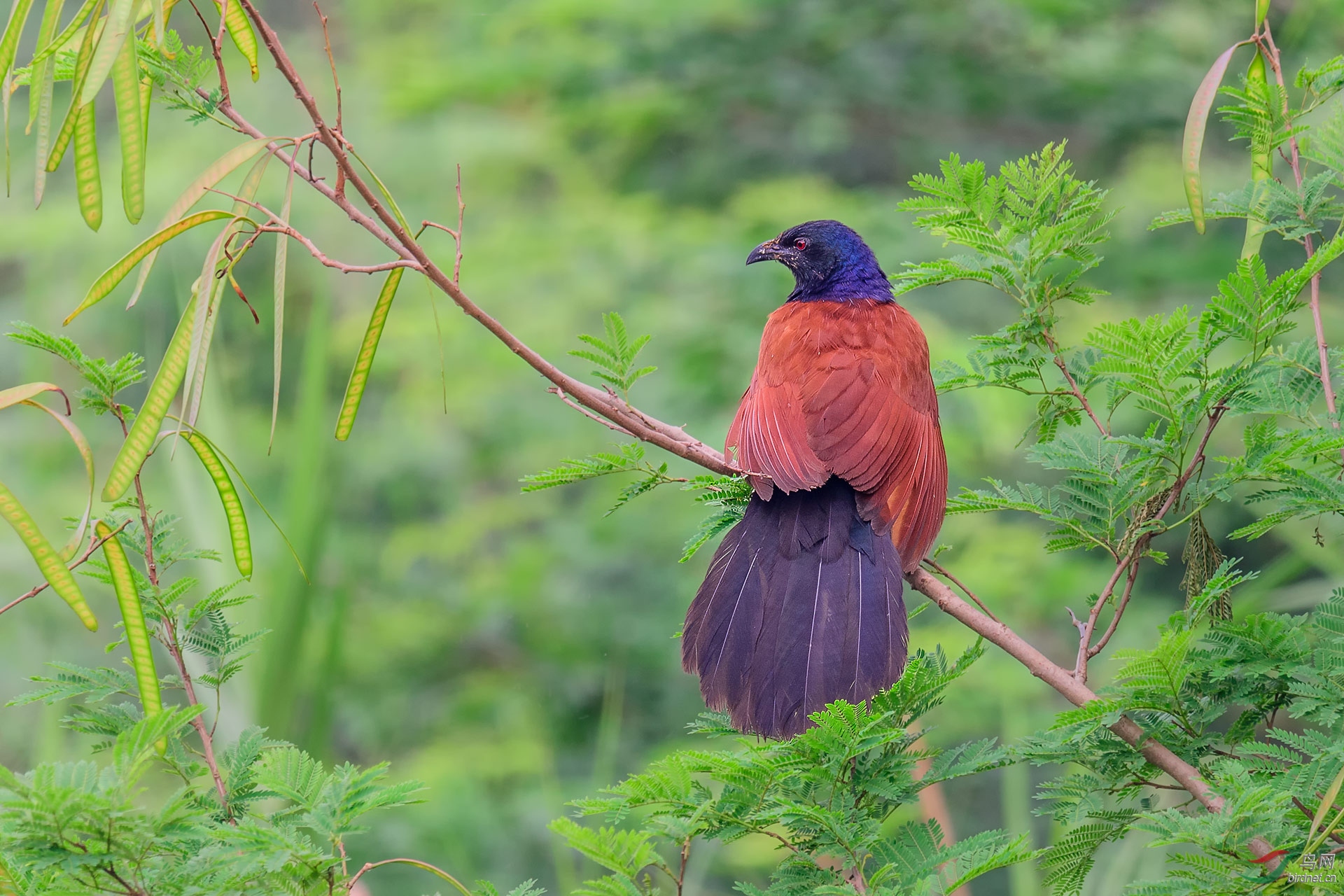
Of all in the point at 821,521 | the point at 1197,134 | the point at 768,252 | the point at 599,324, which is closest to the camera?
the point at 1197,134

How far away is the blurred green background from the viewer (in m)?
5.23

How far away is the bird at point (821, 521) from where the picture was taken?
169cm

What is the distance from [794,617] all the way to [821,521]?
272 millimetres

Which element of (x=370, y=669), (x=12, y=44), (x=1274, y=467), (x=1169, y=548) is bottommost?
(x=370, y=669)

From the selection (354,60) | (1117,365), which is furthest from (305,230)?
(1117,365)

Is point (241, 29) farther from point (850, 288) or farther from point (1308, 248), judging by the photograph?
point (850, 288)

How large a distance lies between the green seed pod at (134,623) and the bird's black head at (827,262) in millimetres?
2015

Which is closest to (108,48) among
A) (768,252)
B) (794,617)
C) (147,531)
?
(147,531)

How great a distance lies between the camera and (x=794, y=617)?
1.78 meters

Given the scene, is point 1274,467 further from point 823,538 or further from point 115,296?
point 115,296

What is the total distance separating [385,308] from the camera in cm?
127

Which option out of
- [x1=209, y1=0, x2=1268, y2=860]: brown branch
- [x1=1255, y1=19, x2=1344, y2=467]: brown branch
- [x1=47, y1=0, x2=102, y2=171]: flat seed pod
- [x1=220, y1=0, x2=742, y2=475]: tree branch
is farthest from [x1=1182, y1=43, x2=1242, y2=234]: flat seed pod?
[x1=47, y1=0, x2=102, y2=171]: flat seed pod

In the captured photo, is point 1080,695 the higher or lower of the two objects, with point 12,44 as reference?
lower

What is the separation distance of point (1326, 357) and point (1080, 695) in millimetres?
544
